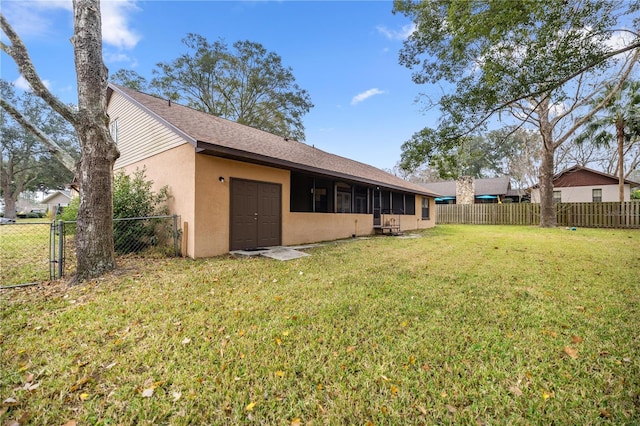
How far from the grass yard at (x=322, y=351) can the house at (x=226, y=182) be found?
247 centimetres

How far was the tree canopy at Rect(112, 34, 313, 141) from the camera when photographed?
20.0m

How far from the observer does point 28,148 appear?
1095 inches

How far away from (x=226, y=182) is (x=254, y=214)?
47.9 inches

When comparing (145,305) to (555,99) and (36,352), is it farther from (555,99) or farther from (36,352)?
(555,99)

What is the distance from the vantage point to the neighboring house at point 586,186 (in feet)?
67.0

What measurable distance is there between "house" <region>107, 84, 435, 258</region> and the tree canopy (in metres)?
11.0

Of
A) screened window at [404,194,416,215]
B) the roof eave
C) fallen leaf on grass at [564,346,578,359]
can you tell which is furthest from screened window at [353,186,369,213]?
fallen leaf on grass at [564,346,578,359]

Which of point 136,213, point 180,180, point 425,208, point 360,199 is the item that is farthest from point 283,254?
point 425,208

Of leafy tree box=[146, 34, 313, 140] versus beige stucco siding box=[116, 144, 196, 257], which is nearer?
beige stucco siding box=[116, 144, 196, 257]

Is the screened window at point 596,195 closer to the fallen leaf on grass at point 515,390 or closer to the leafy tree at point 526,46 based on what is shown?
the leafy tree at point 526,46

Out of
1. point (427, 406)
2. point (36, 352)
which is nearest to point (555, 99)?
point (427, 406)

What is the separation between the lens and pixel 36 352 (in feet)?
8.40

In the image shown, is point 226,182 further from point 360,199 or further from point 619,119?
point 619,119

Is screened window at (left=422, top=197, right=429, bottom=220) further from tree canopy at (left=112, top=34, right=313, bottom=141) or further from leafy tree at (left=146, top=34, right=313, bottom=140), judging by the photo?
leafy tree at (left=146, top=34, right=313, bottom=140)
